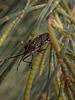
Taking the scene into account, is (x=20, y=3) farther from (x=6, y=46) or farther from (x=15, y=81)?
(x=15, y=81)

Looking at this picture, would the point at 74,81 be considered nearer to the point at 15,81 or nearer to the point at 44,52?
the point at 44,52

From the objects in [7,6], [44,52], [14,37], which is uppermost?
[7,6]

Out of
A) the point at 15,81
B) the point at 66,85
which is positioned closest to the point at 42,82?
the point at 15,81

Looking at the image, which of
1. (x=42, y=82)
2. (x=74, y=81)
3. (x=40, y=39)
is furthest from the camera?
(x=42, y=82)

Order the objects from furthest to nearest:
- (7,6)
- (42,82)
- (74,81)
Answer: (42,82) < (7,6) < (74,81)

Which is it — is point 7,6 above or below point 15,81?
above

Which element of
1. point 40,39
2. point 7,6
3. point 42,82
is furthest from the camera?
point 42,82

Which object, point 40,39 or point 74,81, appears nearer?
point 74,81

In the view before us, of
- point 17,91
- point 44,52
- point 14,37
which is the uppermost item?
point 14,37

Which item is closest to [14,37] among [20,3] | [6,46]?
[6,46]

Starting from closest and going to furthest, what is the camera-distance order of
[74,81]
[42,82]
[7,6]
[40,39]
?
[74,81]
[40,39]
[7,6]
[42,82]
